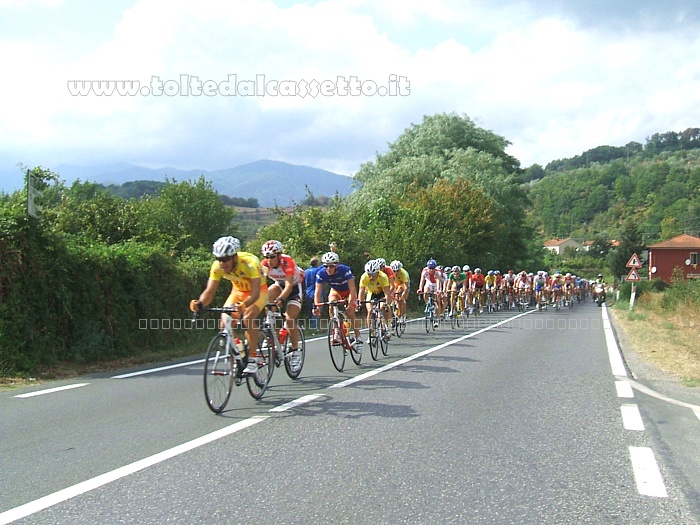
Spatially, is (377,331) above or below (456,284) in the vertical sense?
below

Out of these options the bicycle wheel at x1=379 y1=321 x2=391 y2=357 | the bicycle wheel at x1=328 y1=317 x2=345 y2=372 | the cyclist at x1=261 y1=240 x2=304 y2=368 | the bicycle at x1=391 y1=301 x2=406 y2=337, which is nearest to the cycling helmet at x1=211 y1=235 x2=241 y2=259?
the cyclist at x1=261 y1=240 x2=304 y2=368

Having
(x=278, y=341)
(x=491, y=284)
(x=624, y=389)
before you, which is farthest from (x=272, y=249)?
(x=491, y=284)

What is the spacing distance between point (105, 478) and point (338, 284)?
6670 millimetres

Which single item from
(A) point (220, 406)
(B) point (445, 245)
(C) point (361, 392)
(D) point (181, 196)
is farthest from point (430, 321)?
(D) point (181, 196)

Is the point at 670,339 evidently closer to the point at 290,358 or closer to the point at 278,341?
the point at 290,358

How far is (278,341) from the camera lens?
9133 millimetres

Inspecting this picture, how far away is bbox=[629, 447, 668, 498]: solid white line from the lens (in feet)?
16.2

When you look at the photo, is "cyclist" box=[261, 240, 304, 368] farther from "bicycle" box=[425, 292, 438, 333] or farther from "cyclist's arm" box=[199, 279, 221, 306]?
"bicycle" box=[425, 292, 438, 333]

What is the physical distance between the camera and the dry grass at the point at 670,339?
1202 centimetres

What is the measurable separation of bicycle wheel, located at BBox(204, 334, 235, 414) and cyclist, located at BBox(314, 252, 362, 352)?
3.24m

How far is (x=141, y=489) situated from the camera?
483cm

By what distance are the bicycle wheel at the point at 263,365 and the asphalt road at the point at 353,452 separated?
0.52 ft

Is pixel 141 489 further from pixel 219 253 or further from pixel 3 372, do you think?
pixel 3 372

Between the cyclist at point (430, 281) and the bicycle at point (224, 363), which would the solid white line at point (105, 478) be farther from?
the cyclist at point (430, 281)
